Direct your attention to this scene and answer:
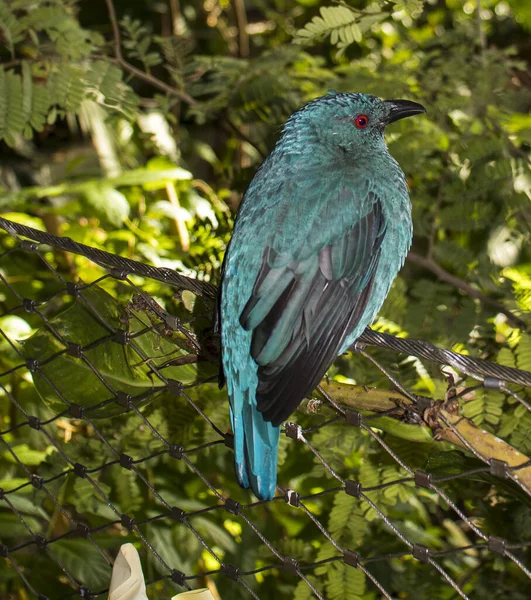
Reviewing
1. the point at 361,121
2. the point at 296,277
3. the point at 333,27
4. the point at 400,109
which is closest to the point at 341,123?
the point at 361,121

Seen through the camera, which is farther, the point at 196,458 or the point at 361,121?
the point at 196,458

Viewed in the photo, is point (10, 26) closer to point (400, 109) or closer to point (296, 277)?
point (400, 109)

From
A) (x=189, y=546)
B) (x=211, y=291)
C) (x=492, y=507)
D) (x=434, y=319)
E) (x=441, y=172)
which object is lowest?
(x=189, y=546)

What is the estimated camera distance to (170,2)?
4398 millimetres

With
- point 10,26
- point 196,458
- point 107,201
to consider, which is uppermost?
point 10,26

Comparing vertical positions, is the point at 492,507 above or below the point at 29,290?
below

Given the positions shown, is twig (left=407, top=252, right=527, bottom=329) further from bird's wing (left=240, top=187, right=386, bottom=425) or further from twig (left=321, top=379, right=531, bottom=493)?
twig (left=321, top=379, right=531, bottom=493)

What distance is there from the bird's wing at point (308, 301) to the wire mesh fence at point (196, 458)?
73 mm

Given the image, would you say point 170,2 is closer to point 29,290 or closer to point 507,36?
point 507,36

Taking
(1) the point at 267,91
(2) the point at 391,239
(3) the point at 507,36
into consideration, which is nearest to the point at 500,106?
(1) the point at 267,91

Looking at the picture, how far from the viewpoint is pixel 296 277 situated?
1478 mm

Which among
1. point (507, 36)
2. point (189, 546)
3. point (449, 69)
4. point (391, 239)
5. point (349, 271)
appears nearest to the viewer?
point (349, 271)

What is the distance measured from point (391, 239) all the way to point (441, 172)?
1.20m

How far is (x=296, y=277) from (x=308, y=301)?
0.17 feet
